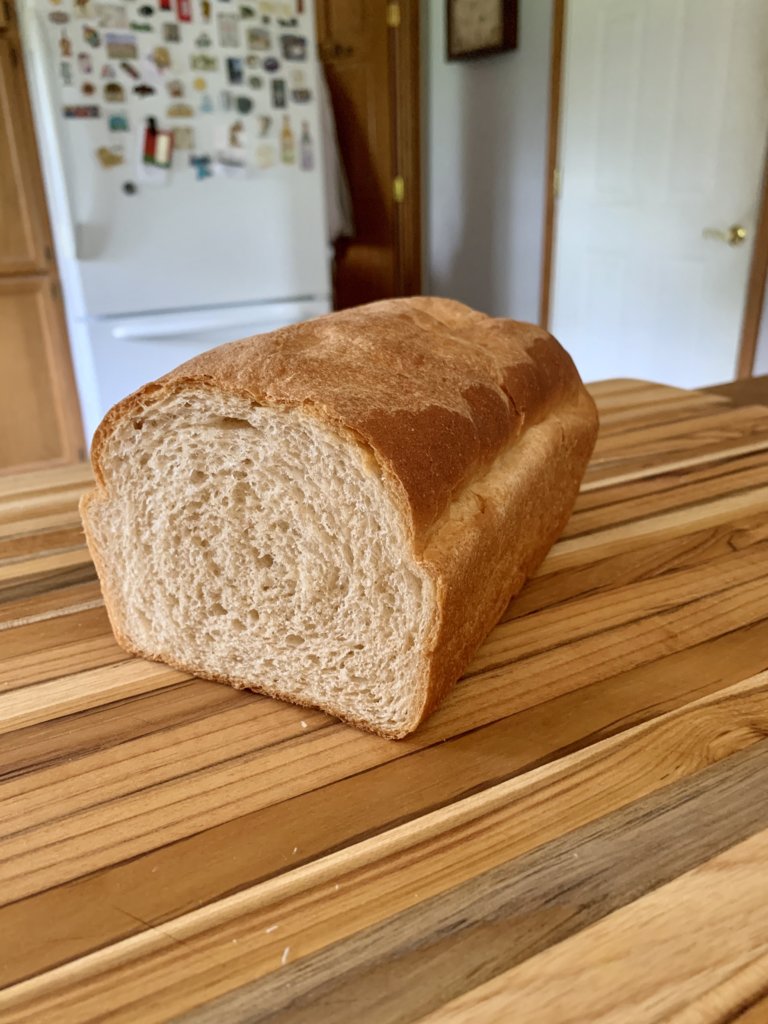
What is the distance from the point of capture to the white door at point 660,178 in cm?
310

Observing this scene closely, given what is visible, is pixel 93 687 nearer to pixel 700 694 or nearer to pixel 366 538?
pixel 366 538

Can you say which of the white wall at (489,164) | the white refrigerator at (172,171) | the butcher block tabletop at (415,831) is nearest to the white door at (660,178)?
the white wall at (489,164)

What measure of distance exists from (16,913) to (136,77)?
292 centimetres

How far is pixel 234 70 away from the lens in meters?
2.95

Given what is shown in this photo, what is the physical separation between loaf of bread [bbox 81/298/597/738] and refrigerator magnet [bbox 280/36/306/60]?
8.20 feet

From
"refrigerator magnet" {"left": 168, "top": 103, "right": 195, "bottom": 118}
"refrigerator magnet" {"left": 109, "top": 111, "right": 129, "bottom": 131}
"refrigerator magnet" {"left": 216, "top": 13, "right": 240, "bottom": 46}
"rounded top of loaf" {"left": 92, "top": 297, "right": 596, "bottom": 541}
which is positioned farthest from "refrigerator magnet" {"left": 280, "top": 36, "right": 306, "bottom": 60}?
"rounded top of loaf" {"left": 92, "top": 297, "right": 596, "bottom": 541}

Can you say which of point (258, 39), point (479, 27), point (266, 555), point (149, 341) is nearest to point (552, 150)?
point (479, 27)

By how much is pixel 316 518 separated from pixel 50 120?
259 centimetres

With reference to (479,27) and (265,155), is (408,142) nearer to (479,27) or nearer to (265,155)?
(479,27)

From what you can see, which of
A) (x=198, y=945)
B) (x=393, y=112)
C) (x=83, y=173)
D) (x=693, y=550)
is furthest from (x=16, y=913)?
(x=393, y=112)

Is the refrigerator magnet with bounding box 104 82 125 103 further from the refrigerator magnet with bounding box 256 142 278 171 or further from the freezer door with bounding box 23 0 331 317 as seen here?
the refrigerator magnet with bounding box 256 142 278 171

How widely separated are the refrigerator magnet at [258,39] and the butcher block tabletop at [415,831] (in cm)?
259

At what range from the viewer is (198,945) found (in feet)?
2.03

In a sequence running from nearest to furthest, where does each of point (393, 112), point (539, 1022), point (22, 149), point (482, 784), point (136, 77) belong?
point (539, 1022) → point (482, 784) → point (136, 77) → point (22, 149) → point (393, 112)
